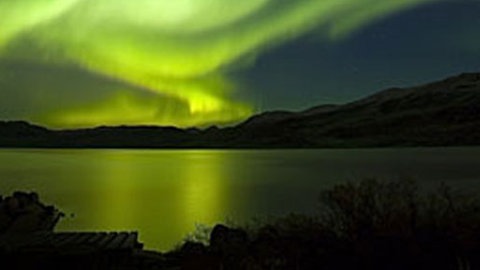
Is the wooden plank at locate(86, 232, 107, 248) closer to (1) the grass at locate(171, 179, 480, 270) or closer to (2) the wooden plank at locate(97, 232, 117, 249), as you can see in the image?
(2) the wooden plank at locate(97, 232, 117, 249)

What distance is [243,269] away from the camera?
13.8m

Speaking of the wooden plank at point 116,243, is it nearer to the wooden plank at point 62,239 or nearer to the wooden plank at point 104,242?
the wooden plank at point 104,242

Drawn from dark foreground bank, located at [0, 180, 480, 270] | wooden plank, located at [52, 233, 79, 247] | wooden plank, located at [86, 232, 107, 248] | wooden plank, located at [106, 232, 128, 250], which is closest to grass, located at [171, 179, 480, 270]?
dark foreground bank, located at [0, 180, 480, 270]

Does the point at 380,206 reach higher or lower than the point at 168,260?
higher

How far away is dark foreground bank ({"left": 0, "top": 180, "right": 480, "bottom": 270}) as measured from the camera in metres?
14.0

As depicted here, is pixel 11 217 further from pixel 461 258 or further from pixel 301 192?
pixel 301 192

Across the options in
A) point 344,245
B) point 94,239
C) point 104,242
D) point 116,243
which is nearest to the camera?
point 344,245

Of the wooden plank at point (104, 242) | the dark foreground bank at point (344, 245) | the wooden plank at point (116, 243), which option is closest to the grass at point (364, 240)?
the dark foreground bank at point (344, 245)

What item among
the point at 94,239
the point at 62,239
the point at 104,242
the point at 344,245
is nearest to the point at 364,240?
the point at 344,245

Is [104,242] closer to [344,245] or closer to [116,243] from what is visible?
[116,243]

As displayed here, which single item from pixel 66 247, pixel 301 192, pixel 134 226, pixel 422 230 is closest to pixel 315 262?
pixel 422 230

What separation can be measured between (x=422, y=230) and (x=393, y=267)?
1455mm

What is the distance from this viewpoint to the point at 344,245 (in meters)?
14.5

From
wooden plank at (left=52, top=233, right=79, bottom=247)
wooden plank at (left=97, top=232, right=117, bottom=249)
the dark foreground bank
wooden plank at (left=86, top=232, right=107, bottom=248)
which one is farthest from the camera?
wooden plank at (left=86, top=232, right=107, bottom=248)
